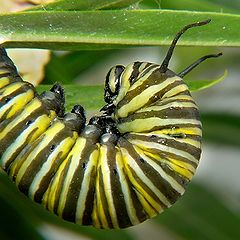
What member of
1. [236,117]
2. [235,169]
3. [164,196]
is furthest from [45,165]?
[235,169]

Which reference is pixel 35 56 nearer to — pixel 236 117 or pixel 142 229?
pixel 236 117

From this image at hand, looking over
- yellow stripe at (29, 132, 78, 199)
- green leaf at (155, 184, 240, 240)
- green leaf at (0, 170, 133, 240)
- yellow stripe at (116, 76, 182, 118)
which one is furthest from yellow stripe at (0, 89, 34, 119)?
green leaf at (155, 184, 240, 240)

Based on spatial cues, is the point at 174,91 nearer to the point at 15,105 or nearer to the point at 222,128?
the point at 15,105

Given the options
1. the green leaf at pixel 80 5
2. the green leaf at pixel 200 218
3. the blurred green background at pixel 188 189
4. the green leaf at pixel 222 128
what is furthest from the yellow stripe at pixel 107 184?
the green leaf at pixel 222 128

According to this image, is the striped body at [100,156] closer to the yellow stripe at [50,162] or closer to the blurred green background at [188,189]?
the yellow stripe at [50,162]

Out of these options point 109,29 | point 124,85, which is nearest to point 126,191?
point 124,85

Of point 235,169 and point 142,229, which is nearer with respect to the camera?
point 142,229
